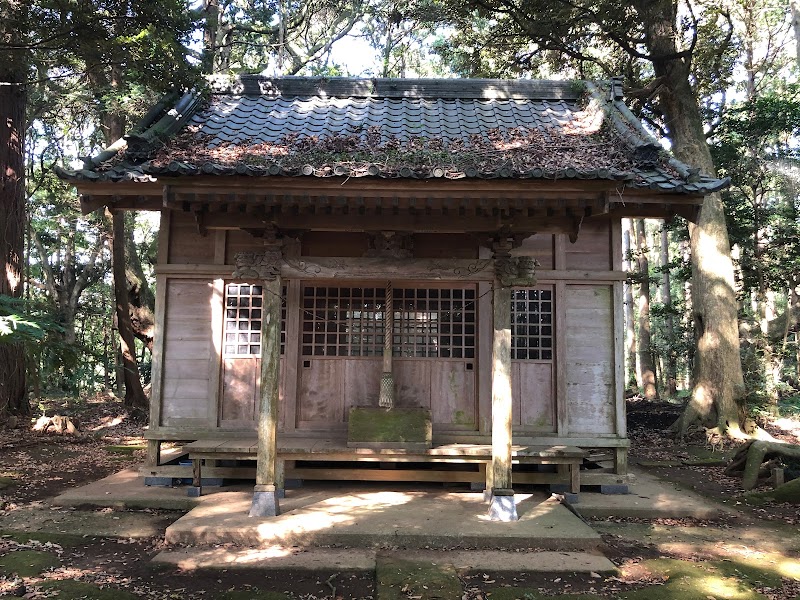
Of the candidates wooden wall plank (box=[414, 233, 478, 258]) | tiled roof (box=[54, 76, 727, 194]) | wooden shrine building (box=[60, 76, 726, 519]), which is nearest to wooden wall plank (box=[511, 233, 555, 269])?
wooden shrine building (box=[60, 76, 726, 519])

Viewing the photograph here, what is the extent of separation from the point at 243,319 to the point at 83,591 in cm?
371

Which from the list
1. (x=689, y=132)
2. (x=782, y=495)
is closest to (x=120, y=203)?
(x=782, y=495)

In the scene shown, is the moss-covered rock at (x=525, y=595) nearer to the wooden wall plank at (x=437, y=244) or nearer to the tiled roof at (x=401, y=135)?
the tiled roof at (x=401, y=135)

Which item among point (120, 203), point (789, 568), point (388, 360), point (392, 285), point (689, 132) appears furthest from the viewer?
point (689, 132)

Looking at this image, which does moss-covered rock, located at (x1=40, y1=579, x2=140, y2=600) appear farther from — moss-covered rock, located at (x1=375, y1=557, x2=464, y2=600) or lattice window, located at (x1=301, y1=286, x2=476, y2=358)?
lattice window, located at (x1=301, y1=286, x2=476, y2=358)

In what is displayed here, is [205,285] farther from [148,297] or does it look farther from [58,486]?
[148,297]

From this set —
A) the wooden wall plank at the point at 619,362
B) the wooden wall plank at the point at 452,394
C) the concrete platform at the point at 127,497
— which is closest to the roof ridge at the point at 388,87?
the wooden wall plank at the point at 619,362

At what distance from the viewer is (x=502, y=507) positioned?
529 cm

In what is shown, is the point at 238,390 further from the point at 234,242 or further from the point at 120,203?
the point at 120,203

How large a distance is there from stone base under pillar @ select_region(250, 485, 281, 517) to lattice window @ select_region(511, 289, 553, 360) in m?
3.60

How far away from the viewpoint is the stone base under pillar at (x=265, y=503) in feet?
17.2

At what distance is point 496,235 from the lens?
5660 millimetres

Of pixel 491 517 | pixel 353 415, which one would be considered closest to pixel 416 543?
pixel 491 517

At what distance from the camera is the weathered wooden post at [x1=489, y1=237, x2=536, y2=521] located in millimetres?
5430
